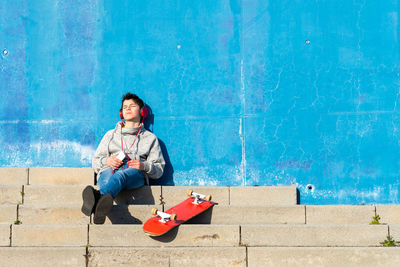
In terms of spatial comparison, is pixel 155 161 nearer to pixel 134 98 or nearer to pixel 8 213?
pixel 134 98

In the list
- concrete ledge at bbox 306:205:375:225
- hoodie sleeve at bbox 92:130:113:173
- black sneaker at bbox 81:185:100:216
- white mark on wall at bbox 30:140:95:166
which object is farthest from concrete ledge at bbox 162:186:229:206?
white mark on wall at bbox 30:140:95:166

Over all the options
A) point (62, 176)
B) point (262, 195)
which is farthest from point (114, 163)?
point (262, 195)

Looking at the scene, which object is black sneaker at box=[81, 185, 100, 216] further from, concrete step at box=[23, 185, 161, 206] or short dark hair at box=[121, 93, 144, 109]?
short dark hair at box=[121, 93, 144, 109]

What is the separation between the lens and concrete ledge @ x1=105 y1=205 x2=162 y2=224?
4645 mm

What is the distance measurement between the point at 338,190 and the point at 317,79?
4.64ft

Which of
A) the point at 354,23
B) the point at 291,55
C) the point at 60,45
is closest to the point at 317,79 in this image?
the point at 291,55

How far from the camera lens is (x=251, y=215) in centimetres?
477

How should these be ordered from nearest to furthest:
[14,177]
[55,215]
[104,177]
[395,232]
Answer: [395,232]
[55,215]
[104,177]
[14,177]

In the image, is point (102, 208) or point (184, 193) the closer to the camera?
point (102, 208)

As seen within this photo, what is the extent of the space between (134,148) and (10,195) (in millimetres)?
1421

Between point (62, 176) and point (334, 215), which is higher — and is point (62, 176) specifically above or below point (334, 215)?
above

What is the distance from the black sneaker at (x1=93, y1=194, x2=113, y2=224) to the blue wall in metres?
1.83

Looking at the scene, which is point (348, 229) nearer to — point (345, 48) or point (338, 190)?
point (338, 190)

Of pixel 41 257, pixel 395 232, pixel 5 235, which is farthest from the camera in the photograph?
pixel 395 232
